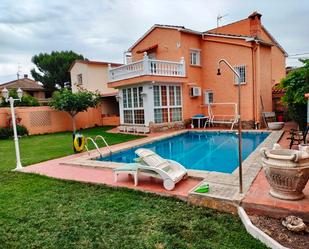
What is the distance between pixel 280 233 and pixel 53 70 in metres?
42.7

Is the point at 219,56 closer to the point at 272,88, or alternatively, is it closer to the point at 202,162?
the point at 272,88

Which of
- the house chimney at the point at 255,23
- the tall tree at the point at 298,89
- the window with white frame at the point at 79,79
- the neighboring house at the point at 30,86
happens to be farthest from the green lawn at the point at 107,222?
the neighboring house at the point at 30,86

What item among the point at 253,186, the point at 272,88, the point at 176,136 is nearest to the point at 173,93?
the point at 176,136

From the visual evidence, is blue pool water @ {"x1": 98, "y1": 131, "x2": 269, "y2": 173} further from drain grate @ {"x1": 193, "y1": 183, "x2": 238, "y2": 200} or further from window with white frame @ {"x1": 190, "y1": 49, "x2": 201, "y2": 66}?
window with white frame @ {"x1": 190, "y1": 49, "x2": 201, "y2": 66}

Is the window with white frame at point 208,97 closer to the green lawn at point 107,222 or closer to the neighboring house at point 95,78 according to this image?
the neighboring house at point 95,78

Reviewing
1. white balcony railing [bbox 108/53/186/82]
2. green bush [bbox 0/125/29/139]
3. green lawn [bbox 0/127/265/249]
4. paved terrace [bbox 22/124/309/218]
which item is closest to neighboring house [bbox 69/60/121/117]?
white balcony railing [bbox 108/53/186/82]

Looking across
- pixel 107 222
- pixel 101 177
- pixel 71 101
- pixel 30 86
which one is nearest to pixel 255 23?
pixel 71 101

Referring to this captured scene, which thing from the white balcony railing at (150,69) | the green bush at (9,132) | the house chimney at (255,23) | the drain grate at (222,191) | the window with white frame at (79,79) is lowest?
the drain grate at (222,191)

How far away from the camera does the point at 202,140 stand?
599 inches

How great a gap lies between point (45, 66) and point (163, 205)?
41515mm

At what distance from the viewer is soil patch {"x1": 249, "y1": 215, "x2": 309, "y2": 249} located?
372 centimetres

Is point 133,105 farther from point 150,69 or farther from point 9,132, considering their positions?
point 9,132

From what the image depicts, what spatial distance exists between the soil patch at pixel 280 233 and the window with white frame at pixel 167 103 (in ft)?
45.0

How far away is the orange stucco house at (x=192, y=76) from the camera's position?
17.4 m
